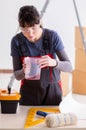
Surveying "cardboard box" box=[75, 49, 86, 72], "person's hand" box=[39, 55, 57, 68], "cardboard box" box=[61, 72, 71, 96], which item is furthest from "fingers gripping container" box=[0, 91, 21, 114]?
"cardboard box" box=[75, 49, 86, 72]

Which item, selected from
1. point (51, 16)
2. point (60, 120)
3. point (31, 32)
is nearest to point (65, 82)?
point (51, 16)

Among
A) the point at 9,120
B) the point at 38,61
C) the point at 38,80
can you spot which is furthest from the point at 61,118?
the point at 38,80

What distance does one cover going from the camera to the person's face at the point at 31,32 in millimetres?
1536

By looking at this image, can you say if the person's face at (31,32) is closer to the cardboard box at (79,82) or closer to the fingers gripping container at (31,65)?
the fingers gripping container at (31,65)

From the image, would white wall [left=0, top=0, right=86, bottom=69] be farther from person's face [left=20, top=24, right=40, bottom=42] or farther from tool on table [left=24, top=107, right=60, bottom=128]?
tool on table [left=24, top=107, right=60, bottom=128]

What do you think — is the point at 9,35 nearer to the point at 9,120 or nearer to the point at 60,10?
the point at 60,10

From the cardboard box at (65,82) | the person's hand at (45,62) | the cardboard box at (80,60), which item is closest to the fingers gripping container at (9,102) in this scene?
the person's hand at (45,62)

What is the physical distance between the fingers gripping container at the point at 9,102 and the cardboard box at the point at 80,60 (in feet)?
4.74

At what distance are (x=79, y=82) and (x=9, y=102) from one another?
1538 millimetres

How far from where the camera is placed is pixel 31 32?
1545mm

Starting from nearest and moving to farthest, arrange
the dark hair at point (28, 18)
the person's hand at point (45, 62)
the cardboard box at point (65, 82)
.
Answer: the person's hand at point (45, 62) → the dark hair at point (28, 18) → the cardboard box at point (65, 82)

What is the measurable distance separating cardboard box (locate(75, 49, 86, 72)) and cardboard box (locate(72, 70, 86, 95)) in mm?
44

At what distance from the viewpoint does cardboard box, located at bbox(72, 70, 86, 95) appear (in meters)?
2.72

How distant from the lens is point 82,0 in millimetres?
2873
